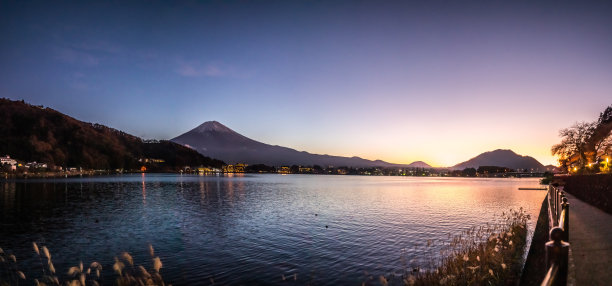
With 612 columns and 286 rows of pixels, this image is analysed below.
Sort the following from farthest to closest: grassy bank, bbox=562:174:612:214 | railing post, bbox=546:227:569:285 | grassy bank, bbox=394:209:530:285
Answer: grassy bank, bbox=562:174:612:214 → grassy bank, bbox=394:209:530:285 → railing post, bbox=546:227:569:285

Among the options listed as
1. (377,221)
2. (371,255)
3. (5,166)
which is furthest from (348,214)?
(5,166)

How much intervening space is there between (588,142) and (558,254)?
74971 millimetres

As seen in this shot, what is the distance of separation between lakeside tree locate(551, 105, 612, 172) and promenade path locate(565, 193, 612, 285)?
4114cm

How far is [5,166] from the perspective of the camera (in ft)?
564

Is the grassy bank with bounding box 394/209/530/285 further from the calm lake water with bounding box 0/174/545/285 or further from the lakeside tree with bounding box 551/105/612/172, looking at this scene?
the lakeside tree with bounding box 551/105/612/172

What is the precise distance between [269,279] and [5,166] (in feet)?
720

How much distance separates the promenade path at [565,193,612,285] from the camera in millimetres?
8031

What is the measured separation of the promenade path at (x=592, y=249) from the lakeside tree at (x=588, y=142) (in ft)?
135

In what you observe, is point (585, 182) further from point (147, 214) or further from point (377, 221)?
point (147, 214)

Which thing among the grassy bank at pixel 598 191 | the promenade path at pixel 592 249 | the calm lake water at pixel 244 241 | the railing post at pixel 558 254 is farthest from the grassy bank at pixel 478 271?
the grassy bank at pixel 598 191

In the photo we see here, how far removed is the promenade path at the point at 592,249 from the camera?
8.03 m

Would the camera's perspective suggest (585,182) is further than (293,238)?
Yes

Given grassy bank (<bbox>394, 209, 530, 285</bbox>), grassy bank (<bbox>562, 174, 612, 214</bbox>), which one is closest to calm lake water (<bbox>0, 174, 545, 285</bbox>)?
grassy bank (<bbox>394, 209, 530, 285</bbox>)

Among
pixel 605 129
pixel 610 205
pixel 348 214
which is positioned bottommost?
pixel 348 214
